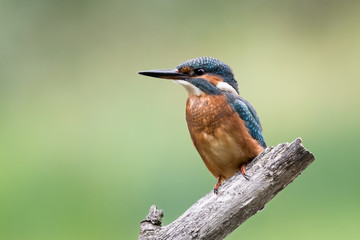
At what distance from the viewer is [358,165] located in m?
3.00

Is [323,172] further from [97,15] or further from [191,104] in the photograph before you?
[97,15]

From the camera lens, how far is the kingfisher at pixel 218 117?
2.05 metres

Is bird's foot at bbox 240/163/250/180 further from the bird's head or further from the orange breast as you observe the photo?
the bird's head

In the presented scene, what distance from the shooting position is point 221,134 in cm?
205

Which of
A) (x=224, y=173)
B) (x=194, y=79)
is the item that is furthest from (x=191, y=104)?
(x=224, y=173)

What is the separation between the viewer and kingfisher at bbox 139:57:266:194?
2.05 meters

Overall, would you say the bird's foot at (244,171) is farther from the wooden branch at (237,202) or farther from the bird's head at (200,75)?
the bird's head at (200,75)

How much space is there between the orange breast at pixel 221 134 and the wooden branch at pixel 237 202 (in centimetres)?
9

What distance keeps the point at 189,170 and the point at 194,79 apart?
1051 millimetres

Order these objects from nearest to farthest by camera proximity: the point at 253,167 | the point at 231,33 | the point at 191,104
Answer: the point at 253,167 → the point at 191,104 → the point at 231,33

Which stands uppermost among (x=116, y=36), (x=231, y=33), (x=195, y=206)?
(x=116, y=36)

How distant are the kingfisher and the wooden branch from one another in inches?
3.3

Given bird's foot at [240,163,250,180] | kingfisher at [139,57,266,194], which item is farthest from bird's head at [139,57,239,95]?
bird's foot at [240,163,250,180]

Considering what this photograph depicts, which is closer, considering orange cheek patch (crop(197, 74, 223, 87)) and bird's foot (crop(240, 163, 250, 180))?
bird's foot (crop(240, 163, 250, 180))
